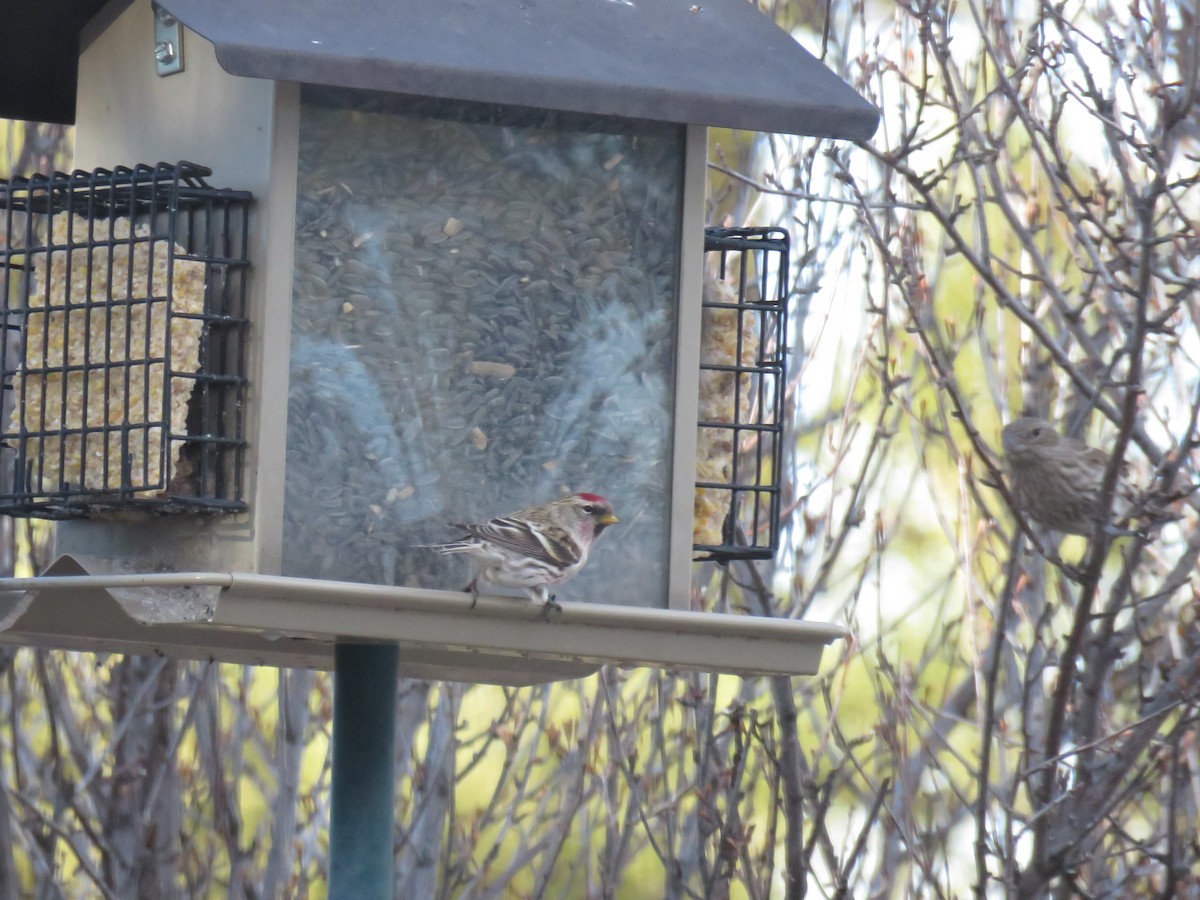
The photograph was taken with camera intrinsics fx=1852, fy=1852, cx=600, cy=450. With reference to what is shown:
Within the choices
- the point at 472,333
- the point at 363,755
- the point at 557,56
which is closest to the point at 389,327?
the point at 472,333

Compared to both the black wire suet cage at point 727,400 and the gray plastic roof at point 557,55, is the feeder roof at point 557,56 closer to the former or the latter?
the gray plastic roof at point 557,55

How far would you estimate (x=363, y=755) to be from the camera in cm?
401

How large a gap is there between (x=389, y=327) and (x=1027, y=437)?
9.12 feet

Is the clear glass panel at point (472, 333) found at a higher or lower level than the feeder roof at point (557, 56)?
lower

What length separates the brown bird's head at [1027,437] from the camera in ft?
19.5

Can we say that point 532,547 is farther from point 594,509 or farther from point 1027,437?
point 1027,437

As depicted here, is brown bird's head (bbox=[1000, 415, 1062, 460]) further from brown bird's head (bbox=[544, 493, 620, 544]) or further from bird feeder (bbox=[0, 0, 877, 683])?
brown bird's head (bbox=[544, 493, 620, 544])

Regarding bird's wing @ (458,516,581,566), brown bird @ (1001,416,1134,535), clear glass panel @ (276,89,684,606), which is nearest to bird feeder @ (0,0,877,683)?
clear glass panel @ (276,89,684,606)

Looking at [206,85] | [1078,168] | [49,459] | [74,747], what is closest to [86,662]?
[74,747]

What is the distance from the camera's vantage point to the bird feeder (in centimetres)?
379

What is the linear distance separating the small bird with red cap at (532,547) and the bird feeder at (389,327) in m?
0.07

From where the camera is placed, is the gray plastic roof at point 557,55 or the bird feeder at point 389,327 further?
the bird feeder at point 389,327

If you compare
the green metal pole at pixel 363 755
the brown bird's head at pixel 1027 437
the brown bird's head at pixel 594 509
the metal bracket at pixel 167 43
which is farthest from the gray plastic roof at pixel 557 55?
the brown bird's head at pixel 1027 437

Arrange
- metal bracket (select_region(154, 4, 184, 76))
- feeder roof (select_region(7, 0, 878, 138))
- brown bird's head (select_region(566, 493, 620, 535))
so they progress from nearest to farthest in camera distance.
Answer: feeder roof (select_region(7, 0, 878, 138)) → brown bird's head (select_region(566, 493, 620, 535)) → metal bracket (select_region(154, 4, 184, 76))
